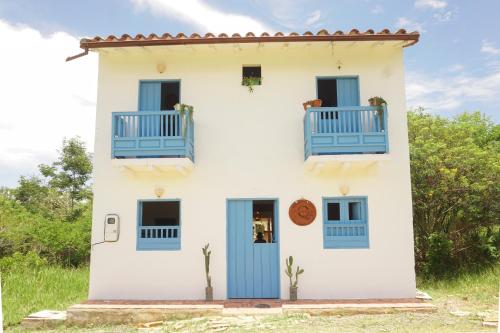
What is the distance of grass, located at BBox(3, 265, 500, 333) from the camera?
320 inches

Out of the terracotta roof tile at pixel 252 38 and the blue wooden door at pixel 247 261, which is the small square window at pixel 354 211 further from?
the terracotta roof tile at pixel 252 38

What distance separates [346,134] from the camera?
10.2m

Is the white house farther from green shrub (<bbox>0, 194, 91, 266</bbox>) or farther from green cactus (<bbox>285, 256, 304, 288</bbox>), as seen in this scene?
green shrub (<bbox>0, 194, 91, 266</bbox>)

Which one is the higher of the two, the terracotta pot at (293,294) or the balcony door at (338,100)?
the balcony door at (338,100)

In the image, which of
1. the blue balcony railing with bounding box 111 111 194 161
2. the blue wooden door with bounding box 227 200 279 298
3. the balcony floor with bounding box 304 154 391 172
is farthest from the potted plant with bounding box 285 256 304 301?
the blue balcony railing with bounding box 111 111 194 161

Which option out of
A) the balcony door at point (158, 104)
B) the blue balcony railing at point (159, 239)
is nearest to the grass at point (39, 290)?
the blue balcony railing at point (159, 239)

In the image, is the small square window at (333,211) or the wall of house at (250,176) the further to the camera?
the small square window at (333,211)

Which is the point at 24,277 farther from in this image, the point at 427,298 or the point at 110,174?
the point at 427,298

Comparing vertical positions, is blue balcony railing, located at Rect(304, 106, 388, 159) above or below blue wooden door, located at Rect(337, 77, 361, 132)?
below

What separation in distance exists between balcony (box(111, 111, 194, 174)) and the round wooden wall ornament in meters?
2.76

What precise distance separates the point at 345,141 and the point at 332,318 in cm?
399

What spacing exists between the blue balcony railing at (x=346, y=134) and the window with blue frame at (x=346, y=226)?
1.33 meters

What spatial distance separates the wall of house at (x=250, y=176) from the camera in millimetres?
10555

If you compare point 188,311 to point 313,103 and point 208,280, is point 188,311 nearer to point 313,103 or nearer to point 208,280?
point 208,280
